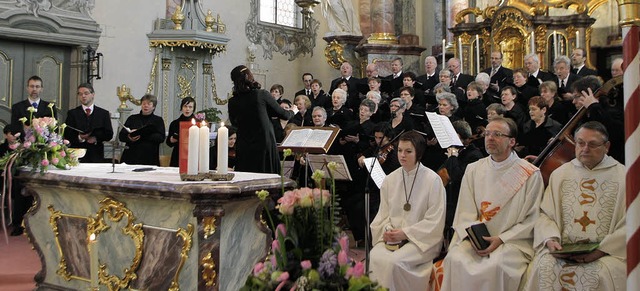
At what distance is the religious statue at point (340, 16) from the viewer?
13.6 meters

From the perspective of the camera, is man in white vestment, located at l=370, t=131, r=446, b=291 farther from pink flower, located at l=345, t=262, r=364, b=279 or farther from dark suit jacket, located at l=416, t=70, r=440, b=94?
dark suit jacket, located at l=416, t=70, r=440, b=94

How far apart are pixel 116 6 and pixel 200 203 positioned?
786 cm

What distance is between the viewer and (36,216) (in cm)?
469

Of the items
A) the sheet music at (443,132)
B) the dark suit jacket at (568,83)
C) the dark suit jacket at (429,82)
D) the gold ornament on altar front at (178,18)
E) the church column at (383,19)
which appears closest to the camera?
the sheet music at (443,132)

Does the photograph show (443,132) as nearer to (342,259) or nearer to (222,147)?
(222,147)

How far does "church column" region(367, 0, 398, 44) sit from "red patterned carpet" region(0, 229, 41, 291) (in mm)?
8610

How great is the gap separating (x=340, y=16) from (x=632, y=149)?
38.4 feet

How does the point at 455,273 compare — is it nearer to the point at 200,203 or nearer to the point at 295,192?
the point at 200,203

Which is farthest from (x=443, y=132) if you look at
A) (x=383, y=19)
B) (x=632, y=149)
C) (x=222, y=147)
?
(x=383, y=19)

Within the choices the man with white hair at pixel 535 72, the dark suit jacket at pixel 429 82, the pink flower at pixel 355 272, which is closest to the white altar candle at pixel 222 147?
the pink flower at pixel 355 272

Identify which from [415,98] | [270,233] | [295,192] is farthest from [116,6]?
[295,192]

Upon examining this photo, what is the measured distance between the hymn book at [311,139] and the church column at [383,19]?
781 centimetres

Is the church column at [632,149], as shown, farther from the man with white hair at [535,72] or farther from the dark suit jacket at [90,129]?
the man with white hair at [535,72]

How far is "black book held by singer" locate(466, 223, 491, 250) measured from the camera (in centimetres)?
419
